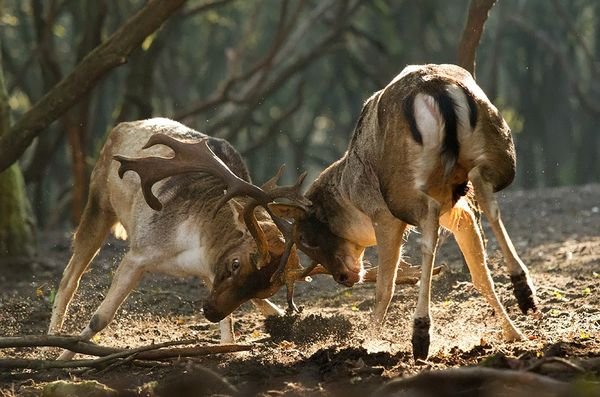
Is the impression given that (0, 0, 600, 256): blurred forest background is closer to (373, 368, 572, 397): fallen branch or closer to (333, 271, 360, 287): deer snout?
(333, 271, 360, 287): deer snout

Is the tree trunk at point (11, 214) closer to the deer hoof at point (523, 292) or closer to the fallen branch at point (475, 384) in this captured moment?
the deer hoof at point (523, 292)

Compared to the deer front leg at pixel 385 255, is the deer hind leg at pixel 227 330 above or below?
below

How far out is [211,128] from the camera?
20.6 metres

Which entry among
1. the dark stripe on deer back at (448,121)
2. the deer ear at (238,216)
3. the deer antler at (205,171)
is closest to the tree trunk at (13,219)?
the deer antler at (205,171)

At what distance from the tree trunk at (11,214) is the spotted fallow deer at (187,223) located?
347cm

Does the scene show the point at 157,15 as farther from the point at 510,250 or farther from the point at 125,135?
the point at 510,250

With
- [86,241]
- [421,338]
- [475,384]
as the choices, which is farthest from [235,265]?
[475,384]

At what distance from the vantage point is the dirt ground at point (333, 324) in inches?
274

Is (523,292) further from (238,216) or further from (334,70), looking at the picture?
(334,70)

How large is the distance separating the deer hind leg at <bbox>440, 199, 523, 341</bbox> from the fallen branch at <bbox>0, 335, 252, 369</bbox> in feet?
5.83

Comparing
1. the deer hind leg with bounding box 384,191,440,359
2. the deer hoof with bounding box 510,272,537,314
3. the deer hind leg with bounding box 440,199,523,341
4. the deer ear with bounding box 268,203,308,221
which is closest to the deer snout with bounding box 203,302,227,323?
the deer ear with bounding box 268,203,308,221

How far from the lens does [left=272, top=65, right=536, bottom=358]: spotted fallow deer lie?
7500 millimetres

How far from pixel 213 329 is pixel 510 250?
324 cm

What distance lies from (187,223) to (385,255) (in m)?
1.52
